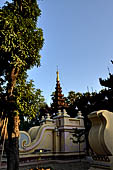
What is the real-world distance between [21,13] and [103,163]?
21.7 ft

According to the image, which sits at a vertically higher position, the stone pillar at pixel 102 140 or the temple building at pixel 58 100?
the temple building at pixel 58 100

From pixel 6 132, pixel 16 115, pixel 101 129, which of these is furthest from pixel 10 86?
pixel 101 129

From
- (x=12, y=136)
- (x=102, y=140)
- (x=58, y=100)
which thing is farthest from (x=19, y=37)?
(x=58, y=100)

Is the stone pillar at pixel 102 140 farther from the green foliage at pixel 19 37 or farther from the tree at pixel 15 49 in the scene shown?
the green foliage at pixel 19 37

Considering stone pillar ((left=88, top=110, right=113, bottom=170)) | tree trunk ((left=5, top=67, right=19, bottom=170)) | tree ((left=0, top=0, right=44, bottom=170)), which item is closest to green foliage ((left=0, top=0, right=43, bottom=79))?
tree ((left=0, top=0, right=44, bottom=170))

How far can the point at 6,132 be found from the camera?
5598 millimetres

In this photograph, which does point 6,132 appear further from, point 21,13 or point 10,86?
point 21,13

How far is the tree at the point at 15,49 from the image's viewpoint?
5621 mm

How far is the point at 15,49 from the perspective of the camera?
605 centimetres

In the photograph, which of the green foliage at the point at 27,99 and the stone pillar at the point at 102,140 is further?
the green foliage at the point at 27,99

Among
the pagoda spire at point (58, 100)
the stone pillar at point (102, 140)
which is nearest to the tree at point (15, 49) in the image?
the stone pillar at point (102, 140)

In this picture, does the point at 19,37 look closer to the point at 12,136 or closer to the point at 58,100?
the point at 12,136

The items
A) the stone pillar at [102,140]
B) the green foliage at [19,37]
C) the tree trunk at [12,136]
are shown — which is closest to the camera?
the stone pillar at [102,140]

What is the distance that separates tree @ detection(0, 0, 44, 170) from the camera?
562cm
